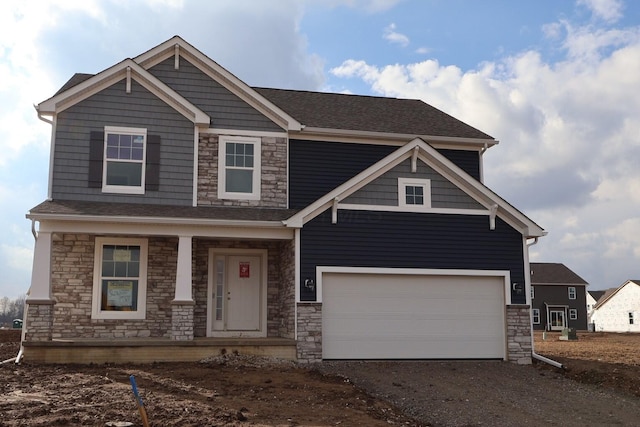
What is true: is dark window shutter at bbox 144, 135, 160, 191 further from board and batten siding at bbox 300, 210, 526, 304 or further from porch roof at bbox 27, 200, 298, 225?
board and batten siding at bbox 300, 210, 526, 304

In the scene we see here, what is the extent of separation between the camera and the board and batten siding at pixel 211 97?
15.8 m

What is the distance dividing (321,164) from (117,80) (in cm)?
537

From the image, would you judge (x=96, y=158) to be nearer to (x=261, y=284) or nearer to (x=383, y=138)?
(x=261, y=284)

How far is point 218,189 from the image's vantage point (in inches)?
605

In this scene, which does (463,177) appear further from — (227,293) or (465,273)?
(227,293)

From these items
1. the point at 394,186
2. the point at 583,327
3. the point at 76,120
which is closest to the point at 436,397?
the point at 394,186

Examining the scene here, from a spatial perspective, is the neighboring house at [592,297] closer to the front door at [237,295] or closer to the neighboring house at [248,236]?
the neighboring house at [248,236]

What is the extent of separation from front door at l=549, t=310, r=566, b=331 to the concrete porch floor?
144ft

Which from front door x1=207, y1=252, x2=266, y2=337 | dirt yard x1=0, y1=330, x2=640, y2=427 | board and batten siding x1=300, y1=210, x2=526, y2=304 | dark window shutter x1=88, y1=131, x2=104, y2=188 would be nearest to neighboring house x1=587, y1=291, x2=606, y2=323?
dirt yard x1=0, y1=330, x2=640, y2=427

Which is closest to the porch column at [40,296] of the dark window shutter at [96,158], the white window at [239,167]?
the dark window shutter at [96,158]

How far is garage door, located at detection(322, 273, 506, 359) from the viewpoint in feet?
47.0

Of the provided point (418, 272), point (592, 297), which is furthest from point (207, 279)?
point (592, 297)

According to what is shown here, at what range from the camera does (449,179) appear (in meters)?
15.1

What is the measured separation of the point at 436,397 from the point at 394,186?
550 centimetres
